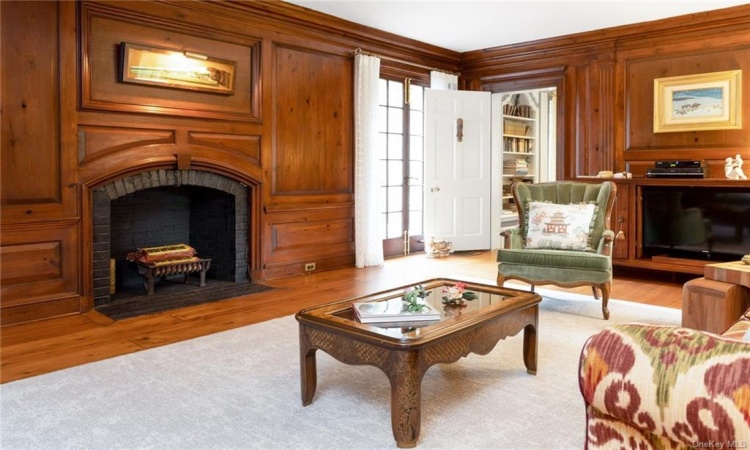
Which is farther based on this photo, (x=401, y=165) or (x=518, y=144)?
(x=518, y=144)

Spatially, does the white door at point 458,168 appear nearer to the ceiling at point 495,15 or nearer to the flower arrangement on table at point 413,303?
the ceiling at point 495,15

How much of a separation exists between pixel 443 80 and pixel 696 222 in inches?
133

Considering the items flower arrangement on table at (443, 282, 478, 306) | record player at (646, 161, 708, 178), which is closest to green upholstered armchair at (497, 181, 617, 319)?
record player at (646, 161, 708, 178)

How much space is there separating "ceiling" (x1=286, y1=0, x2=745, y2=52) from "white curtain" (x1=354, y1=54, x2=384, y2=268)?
0.55 metres

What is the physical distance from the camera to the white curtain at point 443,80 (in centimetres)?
712

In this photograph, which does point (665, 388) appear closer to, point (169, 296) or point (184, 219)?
point (169, 296)

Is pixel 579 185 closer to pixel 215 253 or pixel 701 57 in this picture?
pixel 701 57

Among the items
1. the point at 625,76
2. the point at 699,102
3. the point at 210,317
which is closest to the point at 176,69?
the point at 210,317

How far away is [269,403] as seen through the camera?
8.07 feet

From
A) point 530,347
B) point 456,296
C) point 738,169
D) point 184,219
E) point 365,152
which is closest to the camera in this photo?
point 456,296

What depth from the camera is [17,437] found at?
2139 mm

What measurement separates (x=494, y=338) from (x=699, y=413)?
1505mm

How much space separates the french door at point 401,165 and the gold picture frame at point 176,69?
7.18ft

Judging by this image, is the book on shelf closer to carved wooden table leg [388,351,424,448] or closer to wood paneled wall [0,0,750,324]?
carved wooden table leg [388,351,424,448]
